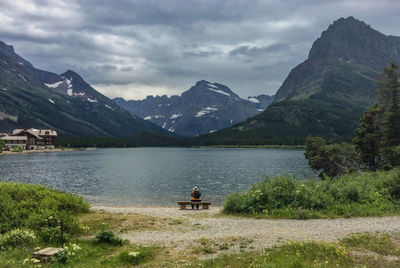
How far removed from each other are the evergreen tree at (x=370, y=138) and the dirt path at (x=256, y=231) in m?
41.4

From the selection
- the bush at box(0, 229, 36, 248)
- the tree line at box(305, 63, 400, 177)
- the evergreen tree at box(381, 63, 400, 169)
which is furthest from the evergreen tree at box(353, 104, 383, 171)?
the bush at box(0, 229, 36, 248)

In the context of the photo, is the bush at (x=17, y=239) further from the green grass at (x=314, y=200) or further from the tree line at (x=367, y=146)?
the tree line at (x=367, y=146)

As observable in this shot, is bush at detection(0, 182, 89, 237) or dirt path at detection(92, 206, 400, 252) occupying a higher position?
bush at detection(0, 182, 89, 237)

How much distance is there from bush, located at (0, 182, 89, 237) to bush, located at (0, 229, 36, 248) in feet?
6.73

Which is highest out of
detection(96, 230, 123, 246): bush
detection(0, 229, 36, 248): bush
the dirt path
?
detection(0, 229, 36, 248): bush

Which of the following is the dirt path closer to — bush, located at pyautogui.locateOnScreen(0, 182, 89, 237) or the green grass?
the green grass

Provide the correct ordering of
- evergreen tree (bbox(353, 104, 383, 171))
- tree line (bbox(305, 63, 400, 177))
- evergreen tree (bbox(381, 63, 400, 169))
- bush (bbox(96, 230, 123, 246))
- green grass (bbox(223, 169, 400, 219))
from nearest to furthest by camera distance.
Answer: bush (bbox(96, 230, 123, 246)), green grass (bbox(223, 169, 400, 219)), evergreen tree (bbox(381, 63, 400, 169)), tree line (bbox(305, 63, 400, 177)), evergreen tree (bbox(353, 104, 383, 171))

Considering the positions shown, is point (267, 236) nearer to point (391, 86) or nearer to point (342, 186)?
point (342, 186)

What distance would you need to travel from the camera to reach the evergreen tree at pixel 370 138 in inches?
2336

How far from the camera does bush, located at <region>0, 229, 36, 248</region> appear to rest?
16.4m

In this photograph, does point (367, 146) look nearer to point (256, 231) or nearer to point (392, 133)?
point (392, 133)

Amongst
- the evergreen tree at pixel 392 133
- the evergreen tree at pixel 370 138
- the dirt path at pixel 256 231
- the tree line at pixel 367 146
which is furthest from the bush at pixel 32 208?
the evergreen tree at pixel 370 138

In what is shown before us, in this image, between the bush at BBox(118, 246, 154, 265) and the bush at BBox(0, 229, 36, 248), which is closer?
the bush at BBox(118, 246, 154, 265)

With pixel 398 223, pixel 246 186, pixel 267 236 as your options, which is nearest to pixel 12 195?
pixel 267 236
